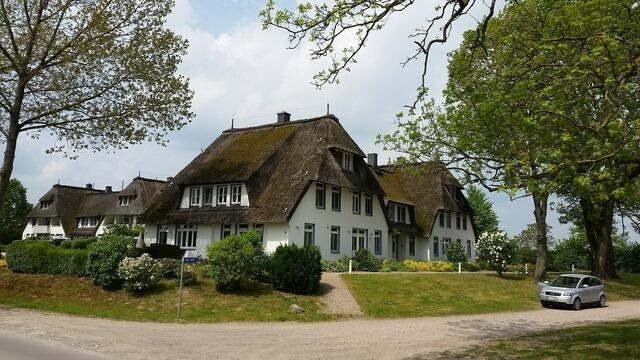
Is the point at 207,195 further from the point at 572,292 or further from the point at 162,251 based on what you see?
the point at 572,292

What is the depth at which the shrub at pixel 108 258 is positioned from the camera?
22969mm

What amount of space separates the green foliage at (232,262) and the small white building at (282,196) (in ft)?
28.6

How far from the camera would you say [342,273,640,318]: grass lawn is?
22797mm

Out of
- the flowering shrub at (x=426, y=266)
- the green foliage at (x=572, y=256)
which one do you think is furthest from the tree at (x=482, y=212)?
the flowering shrub at (x=426, y=266)

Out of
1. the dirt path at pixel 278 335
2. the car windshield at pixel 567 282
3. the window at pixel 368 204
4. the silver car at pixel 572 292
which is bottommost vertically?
the dirt path at pixel 278 335

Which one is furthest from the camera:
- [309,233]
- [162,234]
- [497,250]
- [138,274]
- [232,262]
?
[162,234]

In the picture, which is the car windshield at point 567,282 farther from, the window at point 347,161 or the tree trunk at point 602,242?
the window at point 347,161

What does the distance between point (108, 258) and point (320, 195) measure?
15.1 meters

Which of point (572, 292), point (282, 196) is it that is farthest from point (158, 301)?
point (572, 292)

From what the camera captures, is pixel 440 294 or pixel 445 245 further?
pixel 445 245

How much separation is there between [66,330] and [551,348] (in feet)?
40.8

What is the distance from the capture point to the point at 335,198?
3644cm

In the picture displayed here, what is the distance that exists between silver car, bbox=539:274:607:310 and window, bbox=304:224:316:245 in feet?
44.8

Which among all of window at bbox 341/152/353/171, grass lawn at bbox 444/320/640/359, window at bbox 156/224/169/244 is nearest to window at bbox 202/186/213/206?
window at bbox 156/224/169/244
